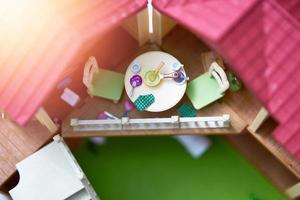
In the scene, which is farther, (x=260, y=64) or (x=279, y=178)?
(x=279, y=178)

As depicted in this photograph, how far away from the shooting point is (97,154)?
2896mm

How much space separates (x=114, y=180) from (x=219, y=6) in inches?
50.3

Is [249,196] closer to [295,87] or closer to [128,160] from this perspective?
[128,160]

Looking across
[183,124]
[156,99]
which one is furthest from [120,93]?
[183,124]

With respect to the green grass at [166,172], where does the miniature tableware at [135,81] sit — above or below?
above

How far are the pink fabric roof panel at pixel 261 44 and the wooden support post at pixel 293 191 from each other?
0.59m

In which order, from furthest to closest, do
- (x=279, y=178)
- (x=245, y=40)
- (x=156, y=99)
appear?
1. (x=279, y=178)
2. (x=156, y=99)
3. (x=245, y=40)

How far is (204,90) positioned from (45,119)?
2.64 ft

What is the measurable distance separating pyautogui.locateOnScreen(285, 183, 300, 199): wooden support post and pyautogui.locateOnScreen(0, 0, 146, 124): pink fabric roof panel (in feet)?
4.11

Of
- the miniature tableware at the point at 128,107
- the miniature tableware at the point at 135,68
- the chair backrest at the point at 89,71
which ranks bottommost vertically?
the miniature tableware at the point at 128,107

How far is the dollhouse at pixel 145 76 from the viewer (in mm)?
2057

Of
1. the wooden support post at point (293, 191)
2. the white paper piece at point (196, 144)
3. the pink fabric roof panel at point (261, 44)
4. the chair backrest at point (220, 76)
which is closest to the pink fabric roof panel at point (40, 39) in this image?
the pink fabric roof panel at point (261, 44)

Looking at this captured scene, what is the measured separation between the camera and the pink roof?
2.02m

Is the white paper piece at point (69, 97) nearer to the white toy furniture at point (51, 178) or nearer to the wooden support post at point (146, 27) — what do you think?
the white toy furniture at point (51, 178)
